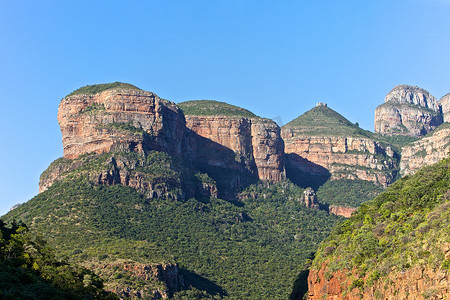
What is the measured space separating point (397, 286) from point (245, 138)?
13759 centimetres

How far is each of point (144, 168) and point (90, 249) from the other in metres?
39.4

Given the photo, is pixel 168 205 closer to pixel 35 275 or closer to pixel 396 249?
pixel 35 275

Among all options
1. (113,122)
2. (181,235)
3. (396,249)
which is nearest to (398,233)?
(396,249)

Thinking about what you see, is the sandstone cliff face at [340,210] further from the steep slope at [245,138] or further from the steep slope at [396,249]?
the steep slope at [396,249]

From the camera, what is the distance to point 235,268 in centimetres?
13175

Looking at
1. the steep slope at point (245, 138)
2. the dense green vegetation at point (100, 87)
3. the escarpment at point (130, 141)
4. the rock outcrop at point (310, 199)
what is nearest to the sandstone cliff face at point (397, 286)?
the escarpment at point (130, 141)

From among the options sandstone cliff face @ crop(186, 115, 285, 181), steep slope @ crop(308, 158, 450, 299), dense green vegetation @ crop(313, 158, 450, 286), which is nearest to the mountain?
sandstone cliff face @ crop(186, 115, 285, 181)

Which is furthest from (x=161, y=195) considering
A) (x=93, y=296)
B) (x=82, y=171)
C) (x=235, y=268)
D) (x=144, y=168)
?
(x=93, y=296)

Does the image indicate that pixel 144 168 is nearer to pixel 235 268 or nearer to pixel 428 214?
pixel 235 268

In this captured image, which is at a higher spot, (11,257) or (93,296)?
(11,257)

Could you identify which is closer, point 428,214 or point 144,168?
point 428,214

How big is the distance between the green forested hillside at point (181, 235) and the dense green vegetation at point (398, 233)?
36.6 meters

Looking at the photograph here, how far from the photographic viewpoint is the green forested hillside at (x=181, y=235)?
118m

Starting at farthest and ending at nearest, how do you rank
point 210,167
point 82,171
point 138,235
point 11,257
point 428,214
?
1. point 210,167
2. point 82,171
3. point 138,235
4. point 11,257
5. point 428,214
